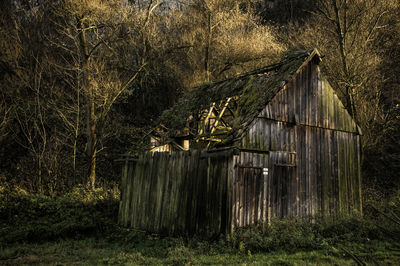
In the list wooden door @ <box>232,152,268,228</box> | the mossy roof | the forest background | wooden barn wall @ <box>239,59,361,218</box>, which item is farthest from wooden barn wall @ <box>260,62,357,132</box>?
wooden door @ <box>232,152,268,228</box>

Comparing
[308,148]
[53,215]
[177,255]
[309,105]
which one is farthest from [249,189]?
[53,215]

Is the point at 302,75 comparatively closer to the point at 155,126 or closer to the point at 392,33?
the point at 155,126

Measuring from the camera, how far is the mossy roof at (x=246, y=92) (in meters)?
11.8

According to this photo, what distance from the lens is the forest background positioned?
9758 millimetres

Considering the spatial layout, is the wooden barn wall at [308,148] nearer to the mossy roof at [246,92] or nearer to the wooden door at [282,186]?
the wooden door at [282,186]

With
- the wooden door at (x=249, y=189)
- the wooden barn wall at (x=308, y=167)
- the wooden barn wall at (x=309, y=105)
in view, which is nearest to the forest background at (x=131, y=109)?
the wooden door at (x=249, y=189)

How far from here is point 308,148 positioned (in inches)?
509

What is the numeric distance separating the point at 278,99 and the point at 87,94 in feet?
35.1

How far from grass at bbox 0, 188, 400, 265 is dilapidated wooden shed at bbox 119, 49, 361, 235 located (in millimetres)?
695

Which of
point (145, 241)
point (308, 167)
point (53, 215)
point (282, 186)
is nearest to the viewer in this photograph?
point (145, 241)

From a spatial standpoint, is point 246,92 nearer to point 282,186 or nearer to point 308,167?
Answer: point 308,167

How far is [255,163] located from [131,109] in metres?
16.9

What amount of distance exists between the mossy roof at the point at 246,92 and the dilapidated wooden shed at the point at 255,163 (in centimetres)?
5

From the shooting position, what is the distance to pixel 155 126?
1642 centimetres
